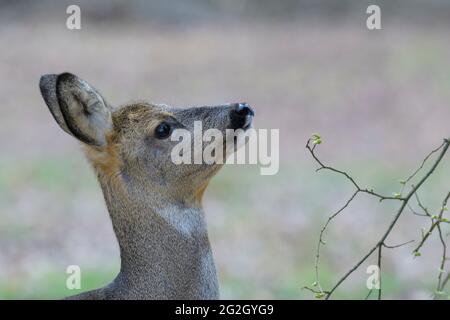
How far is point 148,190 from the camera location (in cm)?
566

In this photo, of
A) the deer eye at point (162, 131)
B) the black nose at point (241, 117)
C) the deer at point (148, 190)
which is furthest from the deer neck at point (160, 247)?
the black nose at point (241, 117)

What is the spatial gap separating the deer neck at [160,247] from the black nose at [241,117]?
1.72ft

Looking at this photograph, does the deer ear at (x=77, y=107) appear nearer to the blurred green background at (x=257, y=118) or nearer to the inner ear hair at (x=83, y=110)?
the inner ear hair at (x=83, y=110)

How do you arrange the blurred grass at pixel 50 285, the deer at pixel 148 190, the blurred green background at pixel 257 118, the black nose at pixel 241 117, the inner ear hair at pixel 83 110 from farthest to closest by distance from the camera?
1. the blurred green background at pixel 257 118
2. the blurred grass at pixel 50 285
3. the black nose at pixel 241 117
4. the deer at pixel 148 190
5. the inner ear hair at pixel 83 110

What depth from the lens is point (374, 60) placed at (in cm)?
2375

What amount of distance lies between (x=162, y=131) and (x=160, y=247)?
698 mm

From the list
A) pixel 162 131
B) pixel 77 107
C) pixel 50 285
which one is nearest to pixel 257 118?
pixel 50 285

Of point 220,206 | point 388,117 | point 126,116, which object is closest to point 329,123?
point 388,117

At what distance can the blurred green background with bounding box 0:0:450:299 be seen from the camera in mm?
11500

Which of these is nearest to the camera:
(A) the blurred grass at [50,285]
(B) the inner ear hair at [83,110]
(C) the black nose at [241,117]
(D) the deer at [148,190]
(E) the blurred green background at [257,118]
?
(B) the inner ear hair at [83,110]

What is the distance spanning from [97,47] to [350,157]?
10.5 metres

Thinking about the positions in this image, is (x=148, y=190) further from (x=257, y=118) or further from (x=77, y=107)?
(x=257, y=118)

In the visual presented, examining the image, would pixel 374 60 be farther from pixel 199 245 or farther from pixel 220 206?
pixel 199 245

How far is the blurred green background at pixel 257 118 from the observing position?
11500 mm
